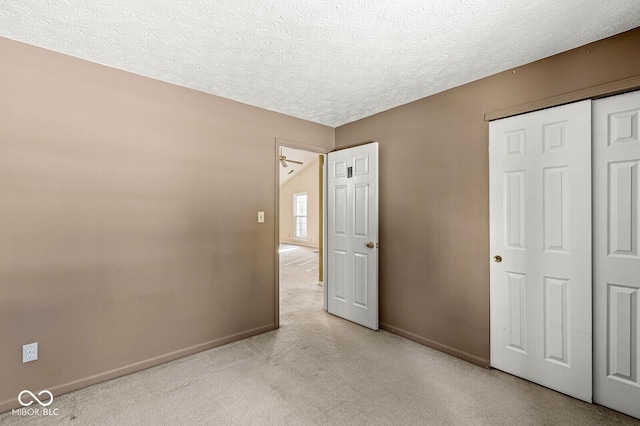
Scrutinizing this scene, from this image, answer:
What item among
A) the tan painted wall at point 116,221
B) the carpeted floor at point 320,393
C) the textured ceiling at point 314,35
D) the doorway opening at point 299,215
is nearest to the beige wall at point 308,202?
the doorway opening at point 299,215

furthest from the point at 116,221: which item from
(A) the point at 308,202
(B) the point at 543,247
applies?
(A) the point at 308,202

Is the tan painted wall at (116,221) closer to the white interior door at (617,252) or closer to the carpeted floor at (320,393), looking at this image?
the carpeted floor at (320,393)

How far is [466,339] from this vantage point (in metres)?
2.67

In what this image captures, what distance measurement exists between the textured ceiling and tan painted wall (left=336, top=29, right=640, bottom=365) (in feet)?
0.57

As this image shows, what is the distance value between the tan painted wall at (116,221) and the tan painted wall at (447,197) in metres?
1.46

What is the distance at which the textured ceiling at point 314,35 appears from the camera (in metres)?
1.66

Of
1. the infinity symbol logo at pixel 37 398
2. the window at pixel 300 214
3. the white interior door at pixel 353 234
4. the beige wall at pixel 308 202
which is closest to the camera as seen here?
the infinity symbol logo at pixel 37 398

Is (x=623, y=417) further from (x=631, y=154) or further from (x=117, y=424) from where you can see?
(x=117, y=424)

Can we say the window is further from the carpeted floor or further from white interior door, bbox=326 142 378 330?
the carpeted floor

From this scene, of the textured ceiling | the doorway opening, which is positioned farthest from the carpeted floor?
the doorway opening

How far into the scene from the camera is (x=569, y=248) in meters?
2.13

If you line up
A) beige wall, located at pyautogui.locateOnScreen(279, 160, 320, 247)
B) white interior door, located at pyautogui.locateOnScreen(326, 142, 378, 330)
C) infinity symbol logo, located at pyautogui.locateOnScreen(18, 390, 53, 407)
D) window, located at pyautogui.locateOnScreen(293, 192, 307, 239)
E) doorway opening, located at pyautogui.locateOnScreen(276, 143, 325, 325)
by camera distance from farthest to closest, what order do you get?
window, located at pyautogui.locateOnScreen(293, 192, 307, 239), beige wall, located at pyautogui.locateOnScreen(279, 160, 320, 247), doorway opening, located at pyautogui.locateOnScreen(276, 143, 325, 325), white interior door, located at pyautogui.locateOnScreen(326, 142, 378, 330), infinity symbol logo, located at pyautogui.locateOnScreen(18, 390, 53, 407)

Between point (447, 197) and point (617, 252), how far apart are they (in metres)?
1.22

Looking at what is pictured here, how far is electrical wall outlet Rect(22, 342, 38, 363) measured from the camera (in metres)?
2.03
